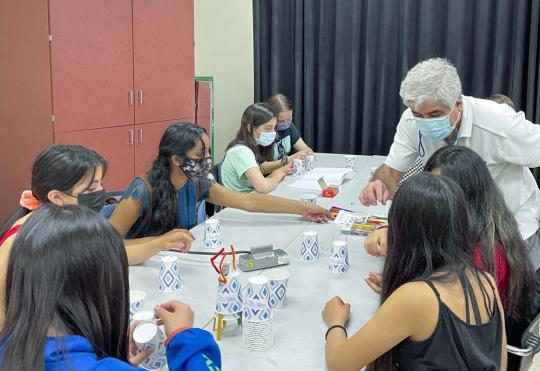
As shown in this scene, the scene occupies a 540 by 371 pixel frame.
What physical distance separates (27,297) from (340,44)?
4104mm

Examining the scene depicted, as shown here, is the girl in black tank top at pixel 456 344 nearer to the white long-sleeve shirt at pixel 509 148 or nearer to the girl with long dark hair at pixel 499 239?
the girl with long dark hair at pixel 499 239

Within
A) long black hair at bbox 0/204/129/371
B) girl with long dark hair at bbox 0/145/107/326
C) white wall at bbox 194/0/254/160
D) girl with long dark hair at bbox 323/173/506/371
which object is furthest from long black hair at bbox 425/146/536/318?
white wall at bbox 194/0/254/160

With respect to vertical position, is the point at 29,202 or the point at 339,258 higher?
the point at 29,202

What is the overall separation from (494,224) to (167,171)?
1240 millimetres

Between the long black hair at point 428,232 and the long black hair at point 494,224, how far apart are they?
0.25 m

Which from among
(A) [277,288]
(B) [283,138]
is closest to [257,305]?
(A) [277,288]

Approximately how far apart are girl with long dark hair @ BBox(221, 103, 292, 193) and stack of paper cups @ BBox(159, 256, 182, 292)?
1.35 metres

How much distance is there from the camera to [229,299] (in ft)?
4.52

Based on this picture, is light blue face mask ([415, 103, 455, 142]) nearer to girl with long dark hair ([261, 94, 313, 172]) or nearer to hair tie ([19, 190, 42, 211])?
hair tie ([19, 190, 42, 211])

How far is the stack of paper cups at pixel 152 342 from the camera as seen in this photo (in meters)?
1.15

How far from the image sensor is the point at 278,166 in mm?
3580

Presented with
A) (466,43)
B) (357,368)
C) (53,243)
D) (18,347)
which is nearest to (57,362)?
(18,347)

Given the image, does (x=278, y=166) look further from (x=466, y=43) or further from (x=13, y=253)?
(x=13, y=253)

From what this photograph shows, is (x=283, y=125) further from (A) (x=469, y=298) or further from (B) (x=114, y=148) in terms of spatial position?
(A) (x=469, y=298)
